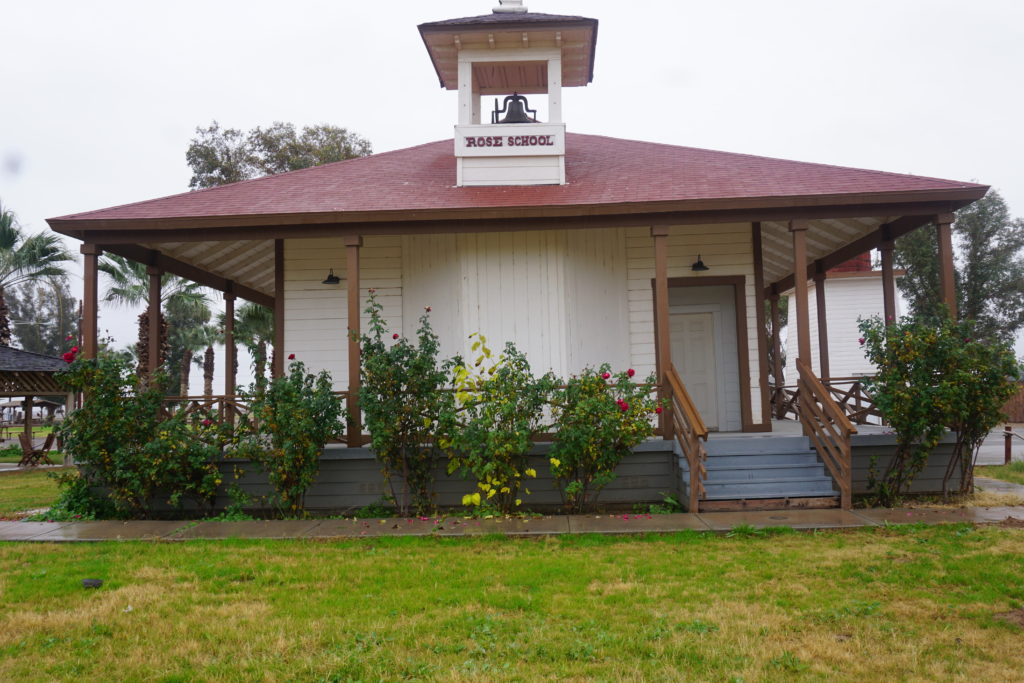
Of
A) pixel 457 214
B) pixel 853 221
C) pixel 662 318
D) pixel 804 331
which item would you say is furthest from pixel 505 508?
pixel 853 221

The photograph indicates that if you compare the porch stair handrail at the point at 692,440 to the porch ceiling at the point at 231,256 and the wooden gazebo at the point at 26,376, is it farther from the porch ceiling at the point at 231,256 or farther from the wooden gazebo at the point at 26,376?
the wooden gazebo at the point at 26,376

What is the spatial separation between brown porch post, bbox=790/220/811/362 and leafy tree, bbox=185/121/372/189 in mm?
24887

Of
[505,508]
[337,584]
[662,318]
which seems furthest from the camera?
[662,318]

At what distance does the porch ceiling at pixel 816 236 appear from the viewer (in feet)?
36.3

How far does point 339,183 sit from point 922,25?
3487 centimetres

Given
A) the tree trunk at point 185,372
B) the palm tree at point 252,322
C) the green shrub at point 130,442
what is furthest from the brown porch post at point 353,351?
the tree trunk at point 185,372

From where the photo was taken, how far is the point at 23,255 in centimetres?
2131

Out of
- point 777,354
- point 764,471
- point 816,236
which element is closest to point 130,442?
point 764,471

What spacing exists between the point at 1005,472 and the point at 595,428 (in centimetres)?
819

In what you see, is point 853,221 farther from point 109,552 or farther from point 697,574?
point 109,552

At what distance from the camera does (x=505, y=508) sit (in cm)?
849

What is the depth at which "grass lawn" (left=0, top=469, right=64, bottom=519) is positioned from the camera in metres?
10.4

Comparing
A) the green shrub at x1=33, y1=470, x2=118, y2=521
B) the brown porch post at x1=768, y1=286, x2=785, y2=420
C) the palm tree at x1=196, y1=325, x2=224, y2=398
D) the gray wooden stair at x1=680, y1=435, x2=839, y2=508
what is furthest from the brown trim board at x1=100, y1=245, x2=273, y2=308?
the palm tree at x1=196, y1=325, x2=224, y2=398

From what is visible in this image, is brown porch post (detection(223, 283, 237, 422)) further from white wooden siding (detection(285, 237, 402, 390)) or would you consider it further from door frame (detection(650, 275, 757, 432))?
door frame (detection(650, 275, 757, 432))
